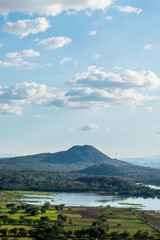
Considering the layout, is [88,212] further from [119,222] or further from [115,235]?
[115,235]

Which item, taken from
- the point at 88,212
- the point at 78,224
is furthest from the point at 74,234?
the point at 88,212

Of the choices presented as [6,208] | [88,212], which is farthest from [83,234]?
[6,208]

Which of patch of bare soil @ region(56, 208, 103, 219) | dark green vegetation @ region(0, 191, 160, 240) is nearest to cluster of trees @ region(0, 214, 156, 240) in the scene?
dark green vegetation @ region(0, 191, 160, 240)

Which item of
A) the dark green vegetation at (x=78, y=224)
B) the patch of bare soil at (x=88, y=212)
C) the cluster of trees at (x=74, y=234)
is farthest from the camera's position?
the patch of bare soil at (x=88, y=212)

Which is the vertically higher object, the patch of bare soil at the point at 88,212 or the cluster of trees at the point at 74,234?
the cluster of trees at the point at 74,234

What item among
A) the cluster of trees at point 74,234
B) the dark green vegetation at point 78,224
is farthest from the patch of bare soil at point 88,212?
the cluster of trees at point 74,234

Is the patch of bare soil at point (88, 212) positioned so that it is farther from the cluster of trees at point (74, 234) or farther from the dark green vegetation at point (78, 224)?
the cluster of trees at point (74, 234)

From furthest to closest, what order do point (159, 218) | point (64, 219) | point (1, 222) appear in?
1. point (159, 218)
2. point (64, 219)
3. point (1, 222)

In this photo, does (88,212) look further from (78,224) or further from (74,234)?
(74,234)

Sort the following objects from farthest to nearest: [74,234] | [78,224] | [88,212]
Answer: [88,212]
[78,224]
[74,234]
